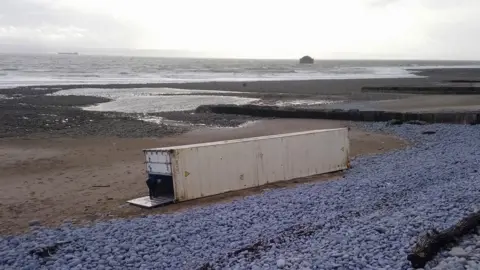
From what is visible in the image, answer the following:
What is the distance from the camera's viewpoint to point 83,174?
626 inches

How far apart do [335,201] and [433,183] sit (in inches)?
107

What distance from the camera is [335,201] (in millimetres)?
10625

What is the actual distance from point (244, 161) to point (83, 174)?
5796mm

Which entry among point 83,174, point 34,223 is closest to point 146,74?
point 83,174

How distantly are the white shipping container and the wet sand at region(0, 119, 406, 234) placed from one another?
0.36m

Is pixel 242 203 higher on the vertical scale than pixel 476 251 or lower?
lower

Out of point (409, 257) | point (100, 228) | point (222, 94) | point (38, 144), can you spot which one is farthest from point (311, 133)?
point (222, 94)

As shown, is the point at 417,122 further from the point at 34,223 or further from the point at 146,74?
the point at 146,74

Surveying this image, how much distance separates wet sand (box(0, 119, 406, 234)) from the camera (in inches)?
462

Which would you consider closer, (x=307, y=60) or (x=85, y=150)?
(x=85, y=150)

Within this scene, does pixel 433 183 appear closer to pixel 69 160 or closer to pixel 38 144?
pixel 69 160

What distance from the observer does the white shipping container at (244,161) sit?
468 inches

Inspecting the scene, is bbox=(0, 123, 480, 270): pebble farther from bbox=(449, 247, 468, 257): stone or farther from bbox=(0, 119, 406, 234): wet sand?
bbox=(0, 119, 406, 234): wet sand

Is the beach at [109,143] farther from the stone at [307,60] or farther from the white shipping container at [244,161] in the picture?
the stone at [307,60]
